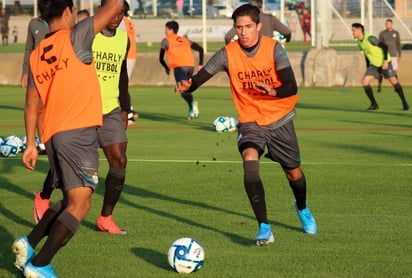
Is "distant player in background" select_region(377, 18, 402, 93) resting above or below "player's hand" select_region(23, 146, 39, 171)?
below

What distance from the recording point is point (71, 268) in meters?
8.54

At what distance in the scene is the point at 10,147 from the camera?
667 inches

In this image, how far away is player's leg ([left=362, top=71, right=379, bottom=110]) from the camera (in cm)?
2609

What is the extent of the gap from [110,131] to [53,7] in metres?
2.68

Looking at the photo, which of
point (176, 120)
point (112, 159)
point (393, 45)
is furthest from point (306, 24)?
point (112, 159)

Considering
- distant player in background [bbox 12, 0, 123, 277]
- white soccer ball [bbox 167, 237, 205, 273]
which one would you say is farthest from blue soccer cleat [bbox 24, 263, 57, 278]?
white soccer ball [bbox 167, 237, 205, 273]

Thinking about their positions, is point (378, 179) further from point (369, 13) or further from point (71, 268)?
point (369, 13)

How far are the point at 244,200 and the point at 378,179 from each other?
7.68ft

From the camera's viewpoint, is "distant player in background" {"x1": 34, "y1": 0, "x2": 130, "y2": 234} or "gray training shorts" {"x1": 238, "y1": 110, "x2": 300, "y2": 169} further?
"distant player in background" {"x1": 34, "y1": 0, "x2": 130, "y2": 234}

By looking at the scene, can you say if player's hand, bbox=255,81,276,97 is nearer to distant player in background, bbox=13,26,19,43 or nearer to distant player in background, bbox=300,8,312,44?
distant player in background, bbox=300,8,312,44

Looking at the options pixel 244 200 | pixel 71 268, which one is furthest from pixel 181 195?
pixel 71 268

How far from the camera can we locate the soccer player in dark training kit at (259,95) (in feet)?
31.8

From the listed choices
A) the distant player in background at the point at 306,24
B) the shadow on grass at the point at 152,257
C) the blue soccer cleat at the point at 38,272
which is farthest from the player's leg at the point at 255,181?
the distant player in background at the point at 306,24

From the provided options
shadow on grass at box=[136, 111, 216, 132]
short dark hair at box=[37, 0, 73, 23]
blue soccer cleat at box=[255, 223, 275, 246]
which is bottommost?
shadow on grass at box=[136, 111, 216, 132]
